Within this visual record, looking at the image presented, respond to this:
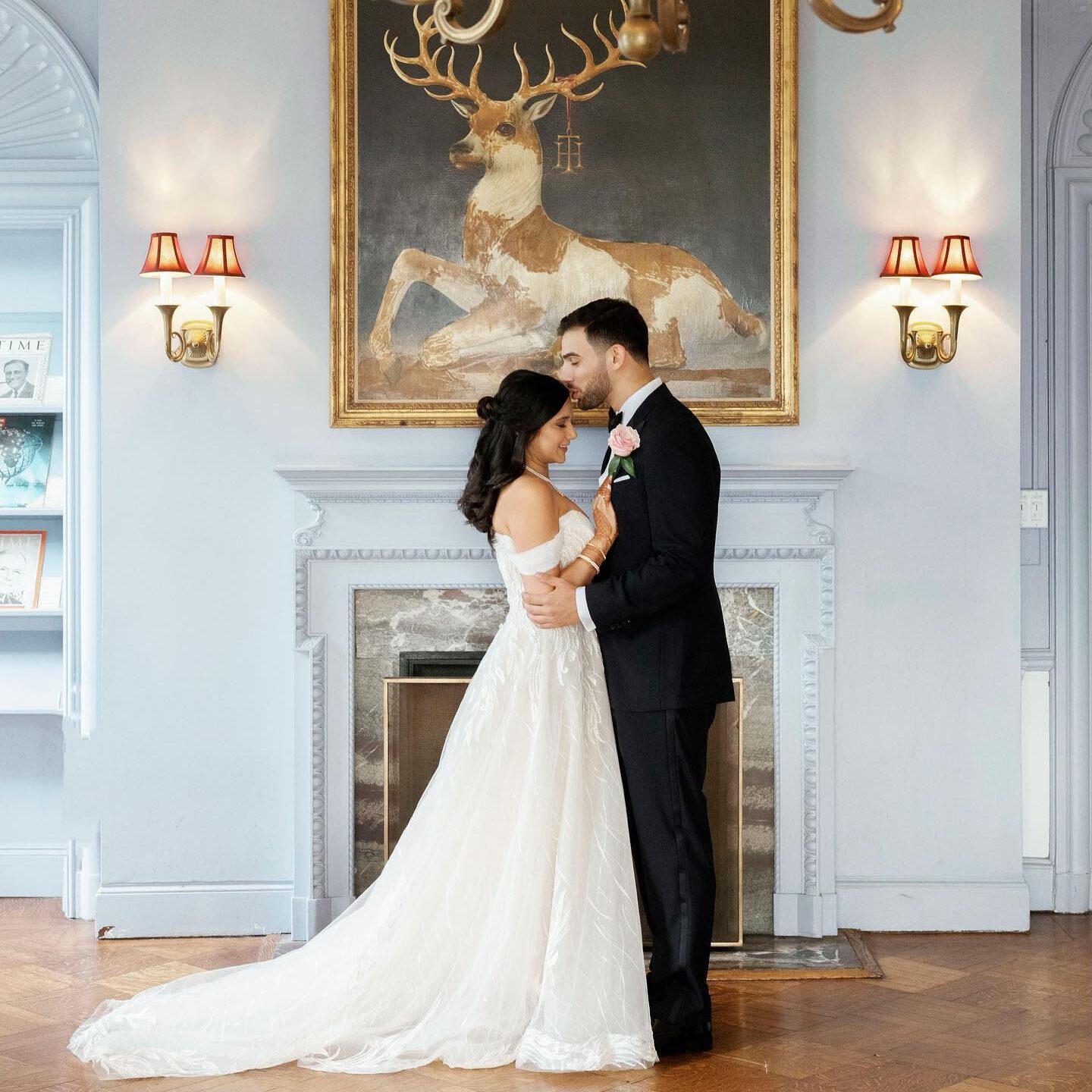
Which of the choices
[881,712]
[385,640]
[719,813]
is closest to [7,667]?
[385,640]

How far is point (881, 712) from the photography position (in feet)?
13.6

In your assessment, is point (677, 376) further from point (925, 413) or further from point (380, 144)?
point (380, 144)

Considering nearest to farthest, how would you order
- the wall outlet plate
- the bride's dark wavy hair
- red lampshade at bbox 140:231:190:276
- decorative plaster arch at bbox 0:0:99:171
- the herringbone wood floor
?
the herringbone wood floor < the bride's dark wavy hair < red lampshade at bbox 140:231:190:276 < decorative plaster arch at bbox 0:0:99:171 < the wall outlet plate

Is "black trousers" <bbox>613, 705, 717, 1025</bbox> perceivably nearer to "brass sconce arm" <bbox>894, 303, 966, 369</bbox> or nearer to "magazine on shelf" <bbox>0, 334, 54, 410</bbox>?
"brass sconce arm" <bbox>894, 303, 966, 369</bbox>

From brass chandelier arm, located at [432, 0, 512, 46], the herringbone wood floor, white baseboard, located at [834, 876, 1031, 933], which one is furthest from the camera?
white baseboard, located at [834, 876, 1031, 933]

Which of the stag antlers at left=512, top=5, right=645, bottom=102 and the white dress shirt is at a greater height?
the stag antlers at left=512, top=5, right=645, bottom=102

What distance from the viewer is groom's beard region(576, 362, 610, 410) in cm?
343

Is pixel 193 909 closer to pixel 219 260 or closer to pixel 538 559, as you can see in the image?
pixel 538 559

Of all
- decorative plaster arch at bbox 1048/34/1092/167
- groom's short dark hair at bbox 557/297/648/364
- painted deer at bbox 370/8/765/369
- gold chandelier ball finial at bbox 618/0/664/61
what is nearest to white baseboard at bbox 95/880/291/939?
painted deer at bbox 370/8/765/369

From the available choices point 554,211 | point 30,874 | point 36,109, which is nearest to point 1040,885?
point 554,211

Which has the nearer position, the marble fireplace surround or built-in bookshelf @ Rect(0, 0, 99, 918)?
the marble fireplace surround

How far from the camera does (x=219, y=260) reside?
3.93 metres

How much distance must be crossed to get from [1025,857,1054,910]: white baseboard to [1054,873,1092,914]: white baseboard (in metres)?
0.02

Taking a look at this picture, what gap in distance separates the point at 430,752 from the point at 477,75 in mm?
2139
